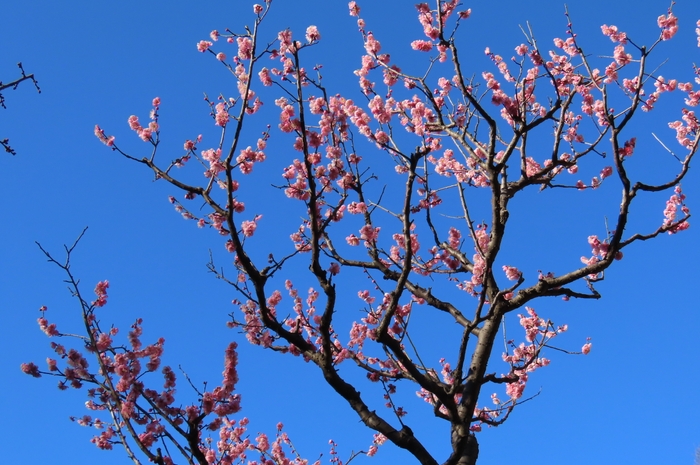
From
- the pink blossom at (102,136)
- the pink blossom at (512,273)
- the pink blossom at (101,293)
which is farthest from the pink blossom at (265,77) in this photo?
the pink blossom at (512,273)

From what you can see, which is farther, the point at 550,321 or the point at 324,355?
the point at 550,321

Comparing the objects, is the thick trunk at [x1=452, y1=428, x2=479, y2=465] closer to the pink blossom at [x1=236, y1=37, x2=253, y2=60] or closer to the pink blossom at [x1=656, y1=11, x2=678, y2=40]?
the pink blossom at [x1=236, y1=37, x2=253, y2=60]

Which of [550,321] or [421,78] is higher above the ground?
[421,78]

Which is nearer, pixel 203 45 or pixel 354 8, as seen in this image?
pixel 203 45

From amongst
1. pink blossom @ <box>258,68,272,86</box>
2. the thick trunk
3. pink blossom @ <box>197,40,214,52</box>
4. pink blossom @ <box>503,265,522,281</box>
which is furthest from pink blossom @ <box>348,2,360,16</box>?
the thick trunk

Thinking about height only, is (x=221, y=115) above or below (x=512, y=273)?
above

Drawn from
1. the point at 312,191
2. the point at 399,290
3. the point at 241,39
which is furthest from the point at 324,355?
the point at 241,39

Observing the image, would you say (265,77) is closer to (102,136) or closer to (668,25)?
(102,136)

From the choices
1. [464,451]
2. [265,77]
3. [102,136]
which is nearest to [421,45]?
[265,77]

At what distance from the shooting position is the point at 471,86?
7.45 m

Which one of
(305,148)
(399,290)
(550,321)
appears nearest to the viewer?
(305,148)

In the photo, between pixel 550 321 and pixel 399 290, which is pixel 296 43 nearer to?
pixel 399 290

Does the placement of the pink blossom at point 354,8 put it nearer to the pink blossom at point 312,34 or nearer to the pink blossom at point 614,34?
the pink blossom at point 312,34

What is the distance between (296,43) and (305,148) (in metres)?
1.08
